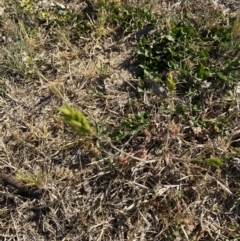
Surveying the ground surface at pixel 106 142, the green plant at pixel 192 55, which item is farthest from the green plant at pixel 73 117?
the green plant at pixel 192 55

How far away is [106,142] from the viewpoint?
2729mm

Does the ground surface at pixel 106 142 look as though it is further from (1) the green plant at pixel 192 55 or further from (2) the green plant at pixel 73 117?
(2) the green plant at pixel 73 117

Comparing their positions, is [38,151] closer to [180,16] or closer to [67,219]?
[67,219]

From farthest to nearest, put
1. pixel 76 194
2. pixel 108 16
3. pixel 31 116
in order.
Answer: pixel 108 16
pixel 31 116
pixel 76 194

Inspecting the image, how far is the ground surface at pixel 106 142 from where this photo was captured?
2586mm

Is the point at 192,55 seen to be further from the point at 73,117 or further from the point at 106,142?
the point at 73,117

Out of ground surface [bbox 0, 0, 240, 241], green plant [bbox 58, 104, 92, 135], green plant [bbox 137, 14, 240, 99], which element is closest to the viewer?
green plant [bbox 58, 104, 92, 135]

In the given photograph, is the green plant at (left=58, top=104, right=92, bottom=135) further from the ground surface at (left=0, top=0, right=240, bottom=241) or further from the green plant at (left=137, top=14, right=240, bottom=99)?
the green plant at (left=137, top=14, right=240, bottom=99)

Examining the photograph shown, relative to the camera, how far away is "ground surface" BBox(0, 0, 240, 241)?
102 inches

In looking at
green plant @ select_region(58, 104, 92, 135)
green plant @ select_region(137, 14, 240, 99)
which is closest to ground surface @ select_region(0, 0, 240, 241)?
green plant @ select_region(137, 14, 240, 99)

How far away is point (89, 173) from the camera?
2.75m

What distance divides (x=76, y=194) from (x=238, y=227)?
1.10 meters

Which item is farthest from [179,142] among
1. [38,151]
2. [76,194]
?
[38,151]

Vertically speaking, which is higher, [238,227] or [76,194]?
[76,194]
